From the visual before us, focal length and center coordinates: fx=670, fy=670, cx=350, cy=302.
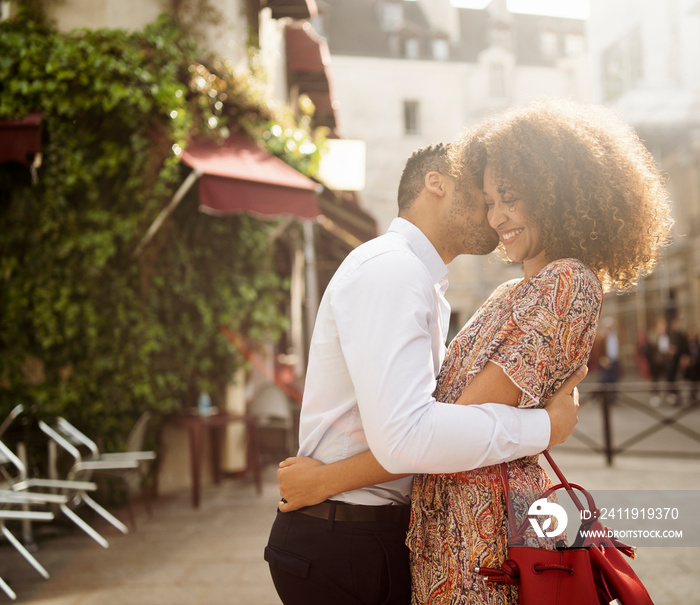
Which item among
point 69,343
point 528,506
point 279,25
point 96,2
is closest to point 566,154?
point 528,506

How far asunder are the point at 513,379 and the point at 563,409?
0.17m

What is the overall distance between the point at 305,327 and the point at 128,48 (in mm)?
3339

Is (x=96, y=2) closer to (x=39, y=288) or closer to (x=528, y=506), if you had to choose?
(x=39, y=288)

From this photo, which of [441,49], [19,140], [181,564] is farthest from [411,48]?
[181,564]

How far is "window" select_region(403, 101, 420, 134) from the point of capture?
28.0m

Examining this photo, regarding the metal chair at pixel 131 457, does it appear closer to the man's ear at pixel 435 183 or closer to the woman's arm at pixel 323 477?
the woman's arm at pixel 323 477

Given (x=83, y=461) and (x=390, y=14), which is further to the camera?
(x=390, y=14)

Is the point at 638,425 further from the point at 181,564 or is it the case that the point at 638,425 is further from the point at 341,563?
the point at 341,563

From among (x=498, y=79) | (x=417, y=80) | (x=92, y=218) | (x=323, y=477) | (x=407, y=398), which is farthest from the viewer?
(x=498, y=79)

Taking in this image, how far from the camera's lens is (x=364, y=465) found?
144 cm

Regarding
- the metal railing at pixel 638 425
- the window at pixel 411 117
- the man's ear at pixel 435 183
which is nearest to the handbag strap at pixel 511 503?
the man's ear at pixel 435 183

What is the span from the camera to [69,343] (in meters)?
6.39

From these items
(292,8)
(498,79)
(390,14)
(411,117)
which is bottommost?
(292,8)

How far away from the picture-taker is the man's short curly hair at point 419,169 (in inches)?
63.4
